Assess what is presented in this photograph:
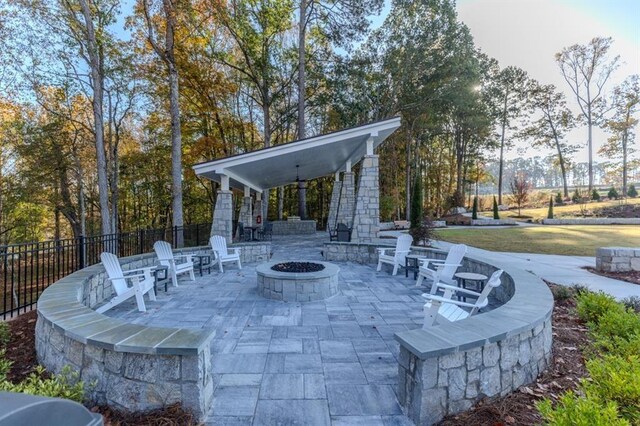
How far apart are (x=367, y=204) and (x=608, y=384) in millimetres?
6538

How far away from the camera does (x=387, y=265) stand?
6973 mm

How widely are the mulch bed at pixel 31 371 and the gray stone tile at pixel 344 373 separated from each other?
1.05 m

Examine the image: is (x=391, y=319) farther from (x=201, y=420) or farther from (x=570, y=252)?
(x=570, y=252)

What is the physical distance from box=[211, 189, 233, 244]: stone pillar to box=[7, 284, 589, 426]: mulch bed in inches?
201

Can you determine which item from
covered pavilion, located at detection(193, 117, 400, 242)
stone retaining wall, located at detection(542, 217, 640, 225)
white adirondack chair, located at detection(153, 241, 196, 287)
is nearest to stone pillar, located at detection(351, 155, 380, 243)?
covered pavilion, located at detection(193, 117, 400, 242)

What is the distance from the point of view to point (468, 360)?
198cm

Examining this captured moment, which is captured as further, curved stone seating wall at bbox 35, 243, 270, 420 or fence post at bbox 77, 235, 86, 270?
fence post at bbox 77, 235, 86, 270

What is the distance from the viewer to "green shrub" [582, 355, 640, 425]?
5.50 ft

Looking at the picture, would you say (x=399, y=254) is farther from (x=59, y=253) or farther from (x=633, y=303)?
(x=59, y=253)

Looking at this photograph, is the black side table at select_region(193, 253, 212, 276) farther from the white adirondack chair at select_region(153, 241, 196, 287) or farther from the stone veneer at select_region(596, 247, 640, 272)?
the stone veneer at select_region(596, 247, 640, 272)

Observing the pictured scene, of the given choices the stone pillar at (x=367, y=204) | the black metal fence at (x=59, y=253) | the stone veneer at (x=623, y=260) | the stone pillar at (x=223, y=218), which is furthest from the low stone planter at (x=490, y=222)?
the stone pillar at (x=223, y=218)

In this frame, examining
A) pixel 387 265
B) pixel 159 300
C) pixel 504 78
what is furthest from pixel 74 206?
pixel 504 78

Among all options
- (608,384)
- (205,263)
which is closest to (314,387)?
(608,384)

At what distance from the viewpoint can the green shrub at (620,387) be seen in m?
1.68
